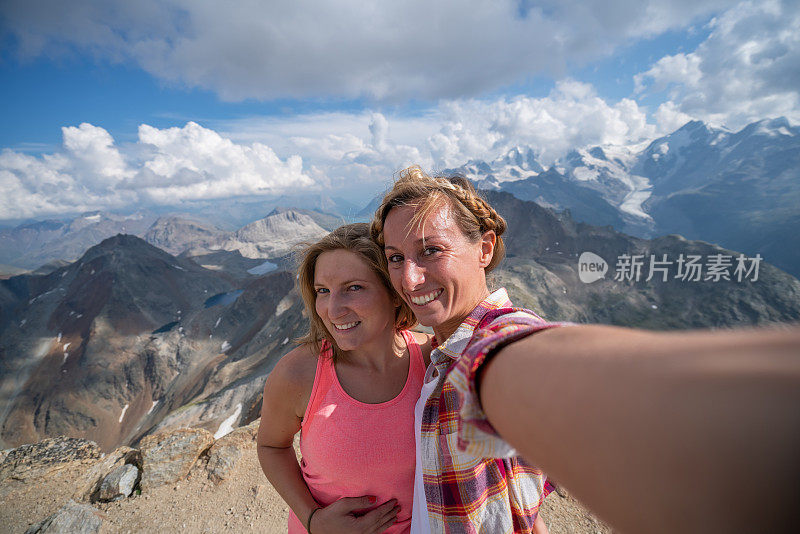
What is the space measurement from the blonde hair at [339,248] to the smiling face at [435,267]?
1.33 ft

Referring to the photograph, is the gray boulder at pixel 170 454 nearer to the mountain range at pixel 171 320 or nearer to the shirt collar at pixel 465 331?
the shirt collar at pixel 465 331

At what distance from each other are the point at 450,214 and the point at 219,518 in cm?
868

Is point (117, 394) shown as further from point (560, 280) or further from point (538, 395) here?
point (560, 280)

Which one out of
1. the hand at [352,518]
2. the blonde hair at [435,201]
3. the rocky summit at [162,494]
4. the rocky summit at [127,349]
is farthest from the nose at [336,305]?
the rocky summit at [127,349]

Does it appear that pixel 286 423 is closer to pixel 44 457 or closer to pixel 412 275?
pixel 412 275

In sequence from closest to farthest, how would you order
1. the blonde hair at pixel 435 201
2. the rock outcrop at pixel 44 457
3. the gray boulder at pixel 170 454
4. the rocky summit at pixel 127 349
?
the blonde hair at pixel 435 201
the gray boulder at pixel 170 454
the rock outcrop at pixel 44 457
the rocky summit at pixel 127 349

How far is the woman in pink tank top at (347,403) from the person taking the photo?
2832 mm

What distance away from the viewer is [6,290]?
12769 cm

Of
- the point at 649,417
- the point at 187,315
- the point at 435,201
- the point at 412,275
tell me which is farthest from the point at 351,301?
the point at 187,315

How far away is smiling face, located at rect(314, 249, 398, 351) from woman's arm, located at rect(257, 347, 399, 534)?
41cm

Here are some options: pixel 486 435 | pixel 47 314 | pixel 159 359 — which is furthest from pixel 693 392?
pixel 47 314

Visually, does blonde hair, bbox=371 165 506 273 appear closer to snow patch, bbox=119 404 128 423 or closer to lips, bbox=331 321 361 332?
lips, bbox=331 321 361 332

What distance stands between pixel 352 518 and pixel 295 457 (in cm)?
72

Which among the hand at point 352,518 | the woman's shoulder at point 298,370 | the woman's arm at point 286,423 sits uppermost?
the woman's shoulder at point 298,370
